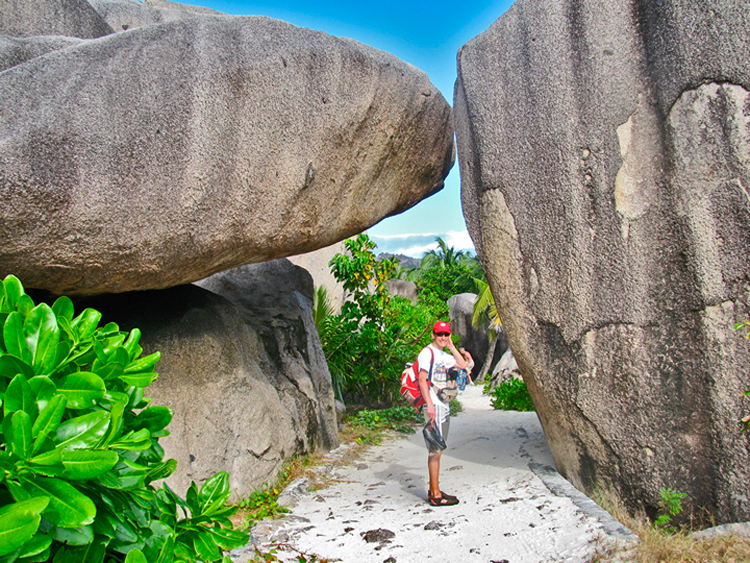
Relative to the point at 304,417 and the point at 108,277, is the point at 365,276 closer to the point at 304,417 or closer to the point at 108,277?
the point at 304,417

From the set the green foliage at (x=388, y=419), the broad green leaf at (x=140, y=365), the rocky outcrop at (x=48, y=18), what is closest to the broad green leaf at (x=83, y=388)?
the broad green leaf at (x=140, y=365)

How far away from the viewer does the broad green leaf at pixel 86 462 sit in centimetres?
100

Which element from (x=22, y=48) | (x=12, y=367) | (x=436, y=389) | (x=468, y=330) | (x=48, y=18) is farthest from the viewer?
(x=468, y=330)

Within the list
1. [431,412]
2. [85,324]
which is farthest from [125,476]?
[431,412]

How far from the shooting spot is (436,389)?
3818mm

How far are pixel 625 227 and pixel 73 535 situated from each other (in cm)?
342

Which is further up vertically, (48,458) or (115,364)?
(115,364)

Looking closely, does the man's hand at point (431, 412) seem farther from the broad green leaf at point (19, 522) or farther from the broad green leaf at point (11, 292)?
the broad green leaf at point (19, 522)

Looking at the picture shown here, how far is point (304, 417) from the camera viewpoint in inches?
201

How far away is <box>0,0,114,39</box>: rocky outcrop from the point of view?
439cm

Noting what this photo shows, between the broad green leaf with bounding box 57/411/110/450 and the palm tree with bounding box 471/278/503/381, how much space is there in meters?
13.5

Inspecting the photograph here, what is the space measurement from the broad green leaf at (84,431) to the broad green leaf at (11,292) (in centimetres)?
44

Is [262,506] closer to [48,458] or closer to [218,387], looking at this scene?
[218,387]

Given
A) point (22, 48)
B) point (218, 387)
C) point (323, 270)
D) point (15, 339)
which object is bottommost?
point (218, 387)
